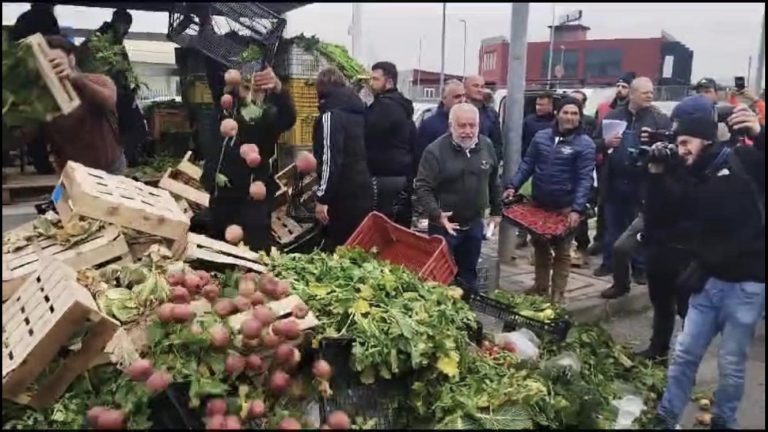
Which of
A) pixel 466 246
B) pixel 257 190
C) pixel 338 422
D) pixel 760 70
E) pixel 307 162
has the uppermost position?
pixel 760 70

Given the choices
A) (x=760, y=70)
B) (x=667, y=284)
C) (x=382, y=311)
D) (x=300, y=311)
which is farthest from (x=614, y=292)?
(x=300, y=311)

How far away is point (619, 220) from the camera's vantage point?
133 inches

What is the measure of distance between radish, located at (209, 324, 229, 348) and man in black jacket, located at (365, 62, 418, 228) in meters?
2.67

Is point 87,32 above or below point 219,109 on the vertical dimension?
above

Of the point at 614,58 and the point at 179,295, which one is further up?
the point at 614,58

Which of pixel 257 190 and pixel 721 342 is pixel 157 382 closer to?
pixel 257 190

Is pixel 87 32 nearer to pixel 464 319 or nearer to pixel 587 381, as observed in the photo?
pixel 464 319

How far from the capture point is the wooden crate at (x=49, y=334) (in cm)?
244

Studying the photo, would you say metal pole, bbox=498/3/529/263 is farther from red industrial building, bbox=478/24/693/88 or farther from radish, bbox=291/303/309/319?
radish, bbox=291/303/309/319

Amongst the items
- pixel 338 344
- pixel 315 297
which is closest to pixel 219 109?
pixel 315 297

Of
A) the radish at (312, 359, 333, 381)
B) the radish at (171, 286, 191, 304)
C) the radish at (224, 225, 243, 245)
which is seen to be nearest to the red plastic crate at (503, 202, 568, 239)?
the radish at (224, 225, 243, 245)

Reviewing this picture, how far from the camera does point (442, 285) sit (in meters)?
3.63

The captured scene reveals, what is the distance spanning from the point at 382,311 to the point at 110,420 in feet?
4.08

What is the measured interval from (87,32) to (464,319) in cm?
423
